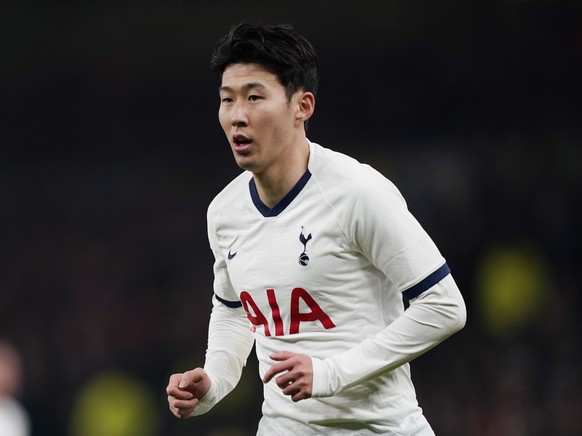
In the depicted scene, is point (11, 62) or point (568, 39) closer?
point (568, 39)

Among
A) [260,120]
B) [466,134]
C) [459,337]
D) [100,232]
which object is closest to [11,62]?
[100,232]

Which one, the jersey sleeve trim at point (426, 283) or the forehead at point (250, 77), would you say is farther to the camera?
the forehead at point (250, 77)

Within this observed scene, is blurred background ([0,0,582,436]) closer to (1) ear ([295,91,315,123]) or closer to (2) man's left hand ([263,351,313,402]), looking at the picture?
(1) ear ([295,91,315,123])

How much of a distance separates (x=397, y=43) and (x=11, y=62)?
9.94ft

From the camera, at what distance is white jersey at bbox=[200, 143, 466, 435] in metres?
2.34

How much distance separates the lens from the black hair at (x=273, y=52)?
2.48m

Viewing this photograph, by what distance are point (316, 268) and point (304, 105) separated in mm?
427

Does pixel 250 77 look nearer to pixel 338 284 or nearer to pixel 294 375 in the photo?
pixel 338 284

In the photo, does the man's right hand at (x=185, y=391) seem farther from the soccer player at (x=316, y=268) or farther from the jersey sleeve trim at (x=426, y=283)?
the jersey sleeve trim at (x=426, y=283)

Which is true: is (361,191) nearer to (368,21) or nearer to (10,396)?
(10,396)

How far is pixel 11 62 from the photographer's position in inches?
318

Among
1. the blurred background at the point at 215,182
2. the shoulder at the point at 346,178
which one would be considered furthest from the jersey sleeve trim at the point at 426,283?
the blurred background at the point at 215,182

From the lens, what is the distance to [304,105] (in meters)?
2.57

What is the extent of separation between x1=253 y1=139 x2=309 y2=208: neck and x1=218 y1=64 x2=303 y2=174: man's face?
3 cm
